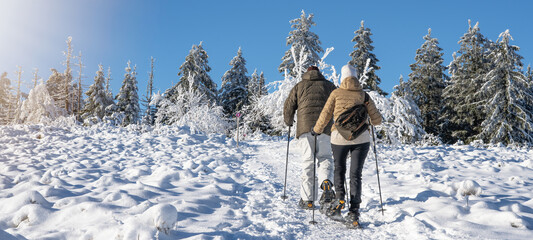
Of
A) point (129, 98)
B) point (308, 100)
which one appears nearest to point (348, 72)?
point (308, 100)

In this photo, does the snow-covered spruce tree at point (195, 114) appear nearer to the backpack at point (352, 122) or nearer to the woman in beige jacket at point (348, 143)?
the woman in beige jacket at point (348, 143)

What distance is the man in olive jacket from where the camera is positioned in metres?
4.20

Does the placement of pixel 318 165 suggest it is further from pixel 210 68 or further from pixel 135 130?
pixel 210 68

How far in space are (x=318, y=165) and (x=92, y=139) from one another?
934cm

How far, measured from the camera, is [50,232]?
2.93 metres

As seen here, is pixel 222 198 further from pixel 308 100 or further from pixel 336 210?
pixel 308 100

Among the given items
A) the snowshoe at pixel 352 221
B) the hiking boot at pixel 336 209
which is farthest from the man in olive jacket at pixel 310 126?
the snowshoe at pixel 352 221

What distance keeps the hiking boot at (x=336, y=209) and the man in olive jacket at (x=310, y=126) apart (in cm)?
42

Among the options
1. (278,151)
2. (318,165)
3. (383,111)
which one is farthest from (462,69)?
(318,165)

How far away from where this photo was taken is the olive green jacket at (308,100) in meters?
4.33

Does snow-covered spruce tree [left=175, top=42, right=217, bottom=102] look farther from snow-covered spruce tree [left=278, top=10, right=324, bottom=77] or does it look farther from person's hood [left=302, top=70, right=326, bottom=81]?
person's hood [left=302, top=70, right=326, bottom=81]

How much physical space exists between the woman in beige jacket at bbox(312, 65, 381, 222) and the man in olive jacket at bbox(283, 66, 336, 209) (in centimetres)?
41

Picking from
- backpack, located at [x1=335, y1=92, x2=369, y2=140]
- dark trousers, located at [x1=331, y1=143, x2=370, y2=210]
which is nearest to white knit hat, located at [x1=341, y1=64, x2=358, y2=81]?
→ backpack, located at [x1=335, y1=92, x2=369, y2=140]

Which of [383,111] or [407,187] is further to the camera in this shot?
[383,111]
